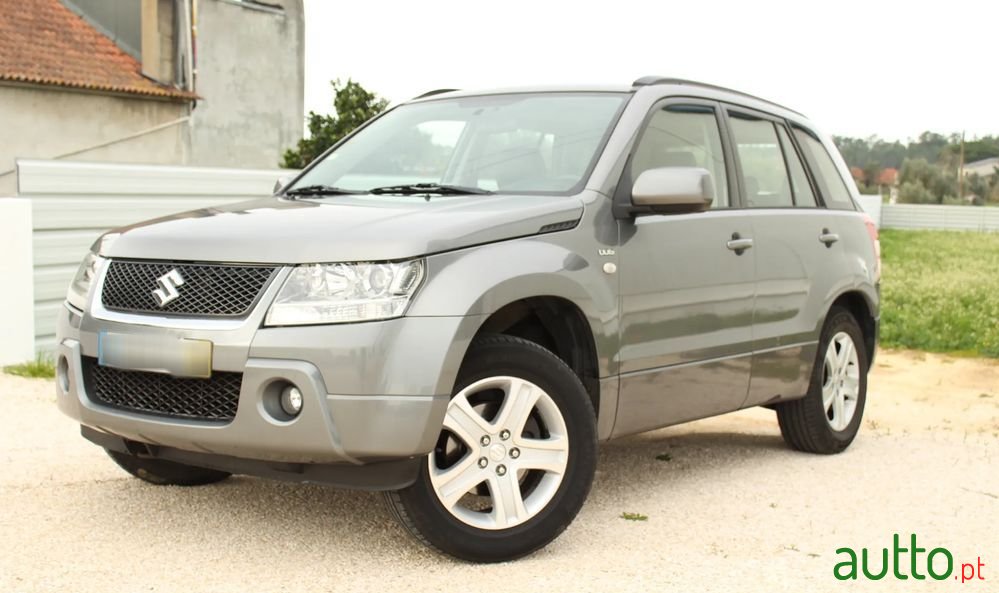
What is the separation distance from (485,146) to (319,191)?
756mm

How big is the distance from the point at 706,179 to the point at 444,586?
204 cm

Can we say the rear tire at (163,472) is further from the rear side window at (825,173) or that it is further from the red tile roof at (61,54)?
the red tile roof at (61,54)

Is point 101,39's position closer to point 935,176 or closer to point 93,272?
point 93,272

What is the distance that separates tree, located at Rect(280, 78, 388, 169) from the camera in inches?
1201

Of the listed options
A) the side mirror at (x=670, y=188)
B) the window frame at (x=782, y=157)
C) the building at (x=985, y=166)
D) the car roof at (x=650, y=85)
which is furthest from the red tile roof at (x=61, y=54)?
the building at (x=985, y=166)

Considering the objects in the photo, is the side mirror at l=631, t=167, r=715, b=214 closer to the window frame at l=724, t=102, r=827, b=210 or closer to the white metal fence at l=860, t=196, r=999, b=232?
the window frame at l=724, t=102, r=827, b=210

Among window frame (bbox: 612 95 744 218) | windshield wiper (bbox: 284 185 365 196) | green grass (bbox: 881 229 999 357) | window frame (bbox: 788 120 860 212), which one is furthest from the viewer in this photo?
green grass (bbox: 881 229 999 357)

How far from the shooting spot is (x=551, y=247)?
4988 millimetres

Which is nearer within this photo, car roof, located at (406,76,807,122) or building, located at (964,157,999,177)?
car roof, located at (406,76,807,122)

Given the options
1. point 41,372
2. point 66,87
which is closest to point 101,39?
point 66,87

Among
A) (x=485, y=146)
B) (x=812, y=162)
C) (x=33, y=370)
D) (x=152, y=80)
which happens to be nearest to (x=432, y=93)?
A: (x=485, y=146)

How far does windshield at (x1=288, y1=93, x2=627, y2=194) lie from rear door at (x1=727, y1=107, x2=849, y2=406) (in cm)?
110

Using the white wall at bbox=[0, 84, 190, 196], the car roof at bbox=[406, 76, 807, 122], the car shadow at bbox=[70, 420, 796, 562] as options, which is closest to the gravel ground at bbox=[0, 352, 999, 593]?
the car shadow at bbox=[70, 420, 796, 562]

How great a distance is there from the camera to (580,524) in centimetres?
539
